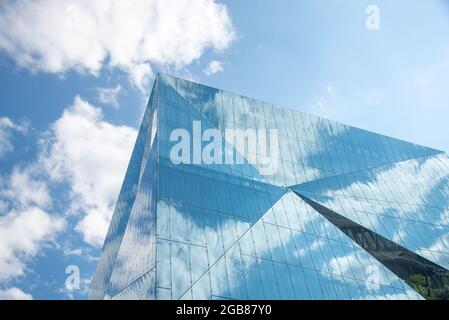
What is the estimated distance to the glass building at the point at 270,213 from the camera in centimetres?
1931

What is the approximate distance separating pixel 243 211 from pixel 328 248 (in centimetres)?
540

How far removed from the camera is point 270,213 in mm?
23812

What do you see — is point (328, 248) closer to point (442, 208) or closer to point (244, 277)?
point (244, 277)

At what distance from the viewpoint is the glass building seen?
1931 centimetres

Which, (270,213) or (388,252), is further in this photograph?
(388,252)

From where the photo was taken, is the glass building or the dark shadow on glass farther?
the dark shadow on glass

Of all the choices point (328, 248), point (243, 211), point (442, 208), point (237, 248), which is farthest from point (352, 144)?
point (237, 248)

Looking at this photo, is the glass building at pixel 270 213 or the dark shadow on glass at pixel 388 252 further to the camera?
the dark shadow on glass at pixel 388 252

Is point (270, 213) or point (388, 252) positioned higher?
point (270, 213)
